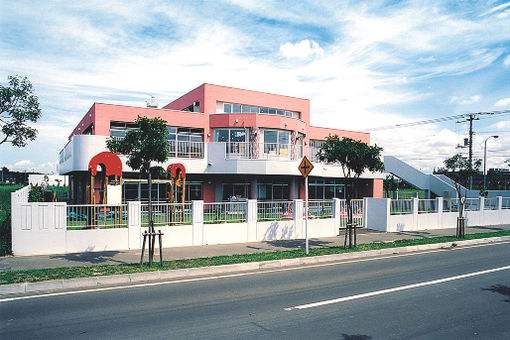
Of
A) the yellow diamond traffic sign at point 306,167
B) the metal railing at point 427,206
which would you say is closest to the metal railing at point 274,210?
the yellow diamond traffic sign at point 306,167

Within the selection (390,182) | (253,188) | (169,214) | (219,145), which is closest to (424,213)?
(253,188)

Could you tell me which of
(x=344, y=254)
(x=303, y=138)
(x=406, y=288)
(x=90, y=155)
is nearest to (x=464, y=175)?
(x=303, y=138)

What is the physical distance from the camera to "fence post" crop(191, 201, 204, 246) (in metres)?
13.6

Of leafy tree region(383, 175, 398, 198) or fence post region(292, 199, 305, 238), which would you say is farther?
leafy tree region(383, 175, 398, 198)

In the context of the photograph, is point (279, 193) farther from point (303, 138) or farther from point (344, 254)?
point (344, 254)

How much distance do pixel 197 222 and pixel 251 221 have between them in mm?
2268

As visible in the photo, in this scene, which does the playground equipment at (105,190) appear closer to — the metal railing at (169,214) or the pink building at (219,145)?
the metal railing at (169,214)

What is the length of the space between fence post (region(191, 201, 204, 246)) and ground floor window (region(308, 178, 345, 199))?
1914 centimetres

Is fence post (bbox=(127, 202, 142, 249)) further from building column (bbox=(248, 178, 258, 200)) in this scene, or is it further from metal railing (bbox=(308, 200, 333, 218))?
building column (bbox=(248, 178, 258, 200))

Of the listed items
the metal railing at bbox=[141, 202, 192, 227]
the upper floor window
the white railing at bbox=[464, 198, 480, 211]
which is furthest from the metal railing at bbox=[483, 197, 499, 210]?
the metal railing at bbox=[141, 202, 192, 227]

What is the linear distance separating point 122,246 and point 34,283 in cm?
446

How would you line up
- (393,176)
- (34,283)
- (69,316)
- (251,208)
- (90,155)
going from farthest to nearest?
(393,176) < (90,155) < (251,208) < (34,283) < (69,316)

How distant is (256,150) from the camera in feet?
79.0

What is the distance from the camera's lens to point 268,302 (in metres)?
7.14
